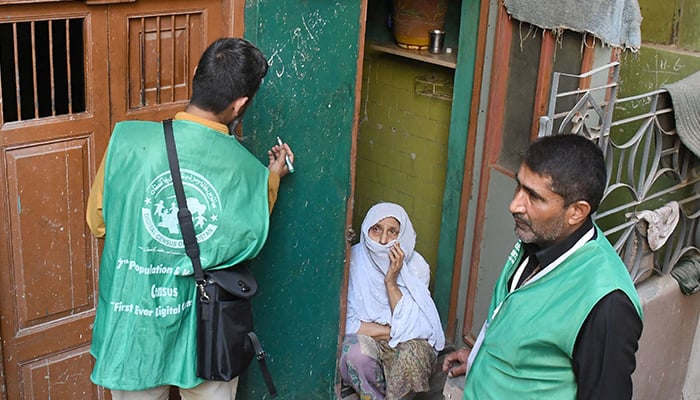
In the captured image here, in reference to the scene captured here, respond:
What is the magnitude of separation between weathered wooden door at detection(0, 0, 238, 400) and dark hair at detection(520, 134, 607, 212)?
4.86 ft

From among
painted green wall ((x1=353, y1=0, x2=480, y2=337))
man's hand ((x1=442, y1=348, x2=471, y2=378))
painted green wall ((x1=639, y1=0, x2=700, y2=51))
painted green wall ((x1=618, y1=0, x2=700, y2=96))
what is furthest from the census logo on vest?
painted green wall ((x1=639, y1=0, x2=700, y2=51))

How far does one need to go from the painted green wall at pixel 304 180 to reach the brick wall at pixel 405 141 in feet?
4.90

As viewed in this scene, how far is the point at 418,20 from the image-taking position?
5.42 metres

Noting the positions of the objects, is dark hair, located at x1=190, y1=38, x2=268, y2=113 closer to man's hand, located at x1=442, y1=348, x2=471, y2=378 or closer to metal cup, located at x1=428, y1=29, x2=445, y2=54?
man's hand, located at x1=442, y1=348, x2=471, y2=378

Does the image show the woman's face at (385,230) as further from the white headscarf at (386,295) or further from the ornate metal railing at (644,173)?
the ornate metal railing at (644,173)

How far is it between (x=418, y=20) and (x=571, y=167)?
3001 millimetres

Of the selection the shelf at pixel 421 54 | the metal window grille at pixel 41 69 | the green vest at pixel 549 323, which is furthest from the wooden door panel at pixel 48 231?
the shelf at pixel 421 54

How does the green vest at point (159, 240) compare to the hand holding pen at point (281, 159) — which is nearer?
the green vest at point (159, 240)

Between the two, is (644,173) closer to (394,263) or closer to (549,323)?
(394,263)

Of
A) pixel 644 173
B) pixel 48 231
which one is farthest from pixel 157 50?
pixel 644 173

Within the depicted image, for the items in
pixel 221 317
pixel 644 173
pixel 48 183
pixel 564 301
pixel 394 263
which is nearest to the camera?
pixel 564 301

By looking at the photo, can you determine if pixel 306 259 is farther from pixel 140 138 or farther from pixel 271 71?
pixel 140 138

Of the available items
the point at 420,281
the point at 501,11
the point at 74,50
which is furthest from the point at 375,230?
the point at 74,50

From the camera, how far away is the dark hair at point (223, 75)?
113 inches
